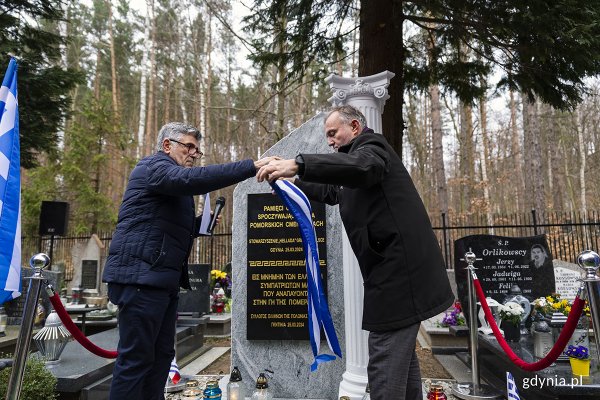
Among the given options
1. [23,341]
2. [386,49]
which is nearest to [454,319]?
[386,49]

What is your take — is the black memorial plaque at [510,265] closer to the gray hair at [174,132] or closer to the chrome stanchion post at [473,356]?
the chrome stanchion post at [473,356]

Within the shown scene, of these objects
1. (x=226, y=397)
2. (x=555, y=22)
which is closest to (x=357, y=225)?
(x=226, y=397)

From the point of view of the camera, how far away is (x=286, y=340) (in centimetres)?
419

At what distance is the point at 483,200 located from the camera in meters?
19.2

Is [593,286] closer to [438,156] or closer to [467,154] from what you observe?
[438,156]

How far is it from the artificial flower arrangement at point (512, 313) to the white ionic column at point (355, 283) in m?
2.09

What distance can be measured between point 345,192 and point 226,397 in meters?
2.63

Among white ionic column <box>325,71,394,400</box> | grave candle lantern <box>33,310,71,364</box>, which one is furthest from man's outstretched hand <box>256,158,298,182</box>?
grave candle lantern <box>33,310,71,364</box>

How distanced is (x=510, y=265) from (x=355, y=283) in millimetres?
3623

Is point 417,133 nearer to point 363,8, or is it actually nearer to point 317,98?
point 317,98

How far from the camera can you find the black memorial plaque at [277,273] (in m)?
4.19

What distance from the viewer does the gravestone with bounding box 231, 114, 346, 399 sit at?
409cm

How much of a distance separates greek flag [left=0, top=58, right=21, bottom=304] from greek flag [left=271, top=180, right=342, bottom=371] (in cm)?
175

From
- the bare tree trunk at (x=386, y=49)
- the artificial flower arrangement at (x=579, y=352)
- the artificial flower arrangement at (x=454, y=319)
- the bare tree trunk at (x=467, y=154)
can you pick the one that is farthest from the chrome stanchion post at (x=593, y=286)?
the bare tree trunk at (x=467, y=154)
